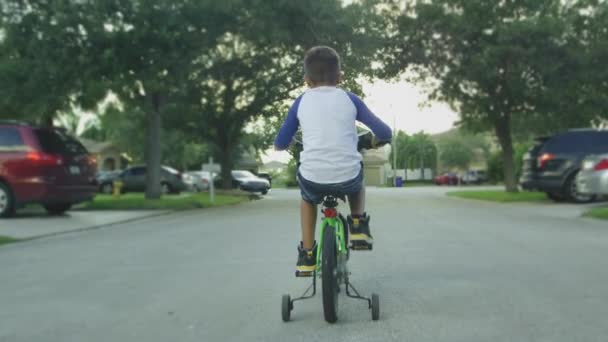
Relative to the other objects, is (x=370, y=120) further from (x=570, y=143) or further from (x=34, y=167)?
(x=570, y=143)

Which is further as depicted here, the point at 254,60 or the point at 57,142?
→ the point at 254,60

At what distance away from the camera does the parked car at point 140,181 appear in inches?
1312

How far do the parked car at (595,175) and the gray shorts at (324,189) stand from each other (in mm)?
10505

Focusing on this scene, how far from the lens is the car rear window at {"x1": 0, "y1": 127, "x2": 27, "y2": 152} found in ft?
46.9

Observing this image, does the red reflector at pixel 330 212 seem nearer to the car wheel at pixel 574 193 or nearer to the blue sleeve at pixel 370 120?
the blue sleeve at pixel 370 120

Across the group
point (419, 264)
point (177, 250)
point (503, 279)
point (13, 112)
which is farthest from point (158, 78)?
point (503, 279)

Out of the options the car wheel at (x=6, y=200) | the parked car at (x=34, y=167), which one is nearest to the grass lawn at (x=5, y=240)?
the parked car at (x=34, y=167)

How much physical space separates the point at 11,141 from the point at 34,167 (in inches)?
30.6

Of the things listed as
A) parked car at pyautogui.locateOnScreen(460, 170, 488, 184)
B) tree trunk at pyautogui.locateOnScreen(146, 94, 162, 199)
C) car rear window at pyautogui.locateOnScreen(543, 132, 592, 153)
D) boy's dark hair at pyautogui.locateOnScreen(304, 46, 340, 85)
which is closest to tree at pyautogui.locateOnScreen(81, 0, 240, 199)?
tree trunk at pyautogui.locateOnScreen(146, 94, 162, 199)

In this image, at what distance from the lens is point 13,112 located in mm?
19922

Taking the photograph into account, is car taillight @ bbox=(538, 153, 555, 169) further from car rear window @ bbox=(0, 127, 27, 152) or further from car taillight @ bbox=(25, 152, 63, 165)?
car rear window @ bbox=(0, 127, 27, 152)

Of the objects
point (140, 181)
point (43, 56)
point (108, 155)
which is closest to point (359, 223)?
point (43, 56)

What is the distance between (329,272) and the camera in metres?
4.25

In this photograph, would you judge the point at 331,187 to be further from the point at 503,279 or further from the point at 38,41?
the point at 38,41
